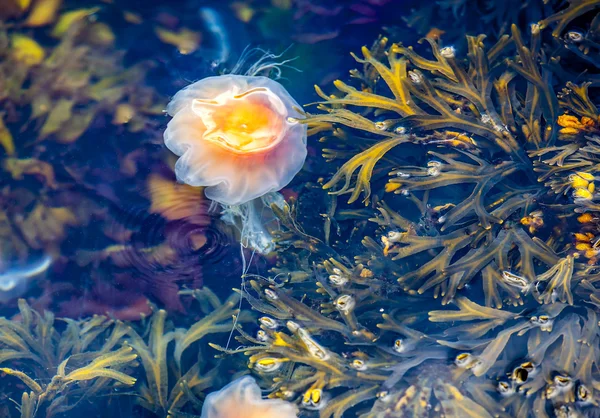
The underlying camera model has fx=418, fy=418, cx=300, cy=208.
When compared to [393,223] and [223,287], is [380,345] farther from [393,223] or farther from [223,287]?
[223,287]

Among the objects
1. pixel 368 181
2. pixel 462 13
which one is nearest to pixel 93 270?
pixel 368 181

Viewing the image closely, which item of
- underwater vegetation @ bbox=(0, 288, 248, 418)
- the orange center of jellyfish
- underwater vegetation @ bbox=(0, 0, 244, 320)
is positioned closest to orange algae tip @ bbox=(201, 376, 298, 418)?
underwater vegetation @ bbox=(0, 288, 248, 418)

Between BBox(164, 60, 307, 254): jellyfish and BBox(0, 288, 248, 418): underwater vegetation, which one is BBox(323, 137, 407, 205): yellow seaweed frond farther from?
BBox(0, 288, 248, 418): underwater vegetation

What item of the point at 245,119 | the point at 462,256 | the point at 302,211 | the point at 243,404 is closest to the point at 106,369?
the point at 243,404

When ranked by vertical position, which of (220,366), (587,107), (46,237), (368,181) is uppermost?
(587,107)

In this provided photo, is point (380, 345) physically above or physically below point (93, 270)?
above

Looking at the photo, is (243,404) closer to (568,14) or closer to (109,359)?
(109,359)
